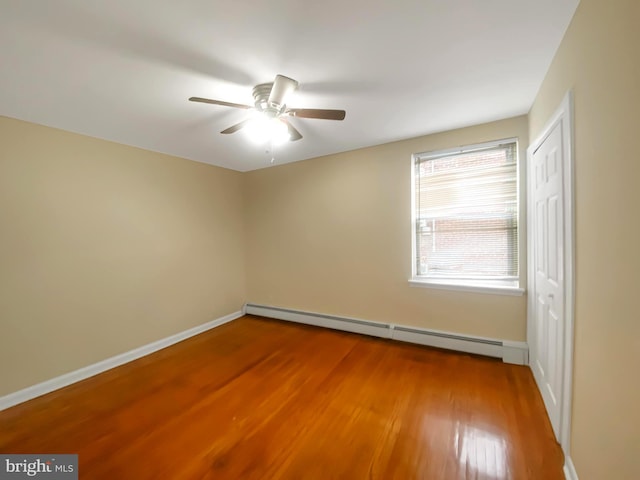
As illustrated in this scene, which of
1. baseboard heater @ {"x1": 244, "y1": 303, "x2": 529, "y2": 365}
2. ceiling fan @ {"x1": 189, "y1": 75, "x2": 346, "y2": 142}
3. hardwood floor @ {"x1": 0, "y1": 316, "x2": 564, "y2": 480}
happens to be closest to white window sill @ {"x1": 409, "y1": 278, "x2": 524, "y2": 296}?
baseboard heater @ {"x1": 244, "y1": 303, "x2": 529, "y2": 365}

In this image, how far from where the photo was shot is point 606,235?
1.03m

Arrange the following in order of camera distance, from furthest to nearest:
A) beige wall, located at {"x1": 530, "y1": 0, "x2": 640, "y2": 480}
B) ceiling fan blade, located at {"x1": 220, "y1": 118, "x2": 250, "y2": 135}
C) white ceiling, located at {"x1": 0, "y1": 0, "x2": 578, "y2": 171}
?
1. ceiling fan blade, located at {"x1": 220, "y1": 118, "x2": 250, "y2": 135}
2. white ceiling, located at {"x1": 0, "y1": 0, "x2": 578, "y2": 171}
3. beige wall, located at {"x1": 530, "y1": 0, "x2": 640, "y2": 480}

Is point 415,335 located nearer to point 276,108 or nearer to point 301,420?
point 301,420

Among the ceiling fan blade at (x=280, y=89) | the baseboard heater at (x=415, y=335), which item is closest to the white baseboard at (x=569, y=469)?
the baseboard heater at (x=415, y=335)

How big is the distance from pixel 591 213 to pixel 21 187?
3.93 metres

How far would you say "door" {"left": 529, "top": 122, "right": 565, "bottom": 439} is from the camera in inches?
59.2

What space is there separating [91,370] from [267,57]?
325 centimetres

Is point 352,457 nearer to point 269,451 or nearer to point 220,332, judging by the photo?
point 269,451

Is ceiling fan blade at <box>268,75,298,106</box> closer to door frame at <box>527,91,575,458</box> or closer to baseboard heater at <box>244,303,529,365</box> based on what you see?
door frame at <box>527,91,575,458</box>

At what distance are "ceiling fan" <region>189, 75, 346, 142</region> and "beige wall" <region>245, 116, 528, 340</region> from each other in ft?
4.69

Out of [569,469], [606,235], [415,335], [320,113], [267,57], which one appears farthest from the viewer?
[415,335]

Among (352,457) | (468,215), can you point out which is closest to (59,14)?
(352,457)

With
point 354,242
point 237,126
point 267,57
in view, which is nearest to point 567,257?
point 267,57

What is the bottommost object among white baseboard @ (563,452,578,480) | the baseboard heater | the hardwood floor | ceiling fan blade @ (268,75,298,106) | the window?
the hardwood floor
